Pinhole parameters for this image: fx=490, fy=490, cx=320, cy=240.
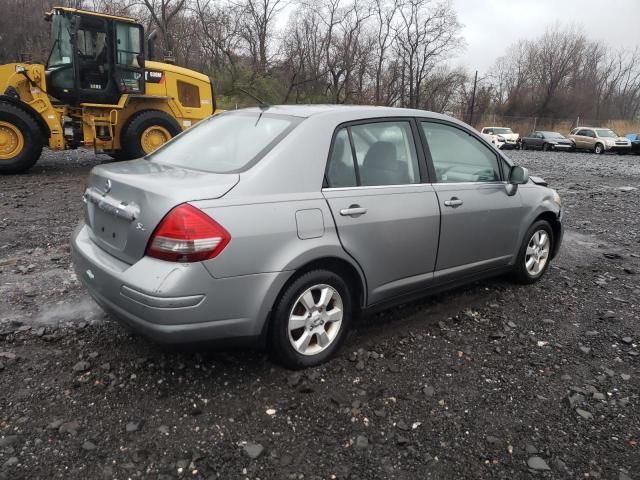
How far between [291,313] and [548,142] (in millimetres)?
34368

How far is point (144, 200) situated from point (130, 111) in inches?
376

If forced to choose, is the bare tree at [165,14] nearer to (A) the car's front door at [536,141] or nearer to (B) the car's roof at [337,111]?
(A) the car's front door at [536,141]

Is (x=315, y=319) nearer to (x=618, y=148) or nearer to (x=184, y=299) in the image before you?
(x=184, y=299)

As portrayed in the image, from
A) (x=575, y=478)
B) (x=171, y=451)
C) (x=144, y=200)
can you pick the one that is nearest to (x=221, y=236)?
(x=144, y=200)

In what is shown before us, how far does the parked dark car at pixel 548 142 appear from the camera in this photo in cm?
3212

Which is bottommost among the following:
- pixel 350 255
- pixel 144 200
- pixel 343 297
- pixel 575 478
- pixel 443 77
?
pixel 575 478

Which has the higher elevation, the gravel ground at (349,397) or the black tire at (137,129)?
the black tire at (137,129)

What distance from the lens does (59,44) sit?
10133 millimetres

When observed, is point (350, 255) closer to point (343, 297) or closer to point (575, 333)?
point (343, 297)

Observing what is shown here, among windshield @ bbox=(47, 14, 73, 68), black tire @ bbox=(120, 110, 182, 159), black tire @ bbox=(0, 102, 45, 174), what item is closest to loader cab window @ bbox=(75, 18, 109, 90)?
windshield @ bbox=(47, 14, 73, 68)

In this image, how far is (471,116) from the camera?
52.0 meters

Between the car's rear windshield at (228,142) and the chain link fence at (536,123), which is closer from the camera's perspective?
the car's rear windshield at (228,142)

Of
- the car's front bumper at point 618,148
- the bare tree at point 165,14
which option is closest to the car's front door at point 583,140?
the car's front bumper at point 618,148

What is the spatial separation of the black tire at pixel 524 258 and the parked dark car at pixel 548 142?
31047mm
